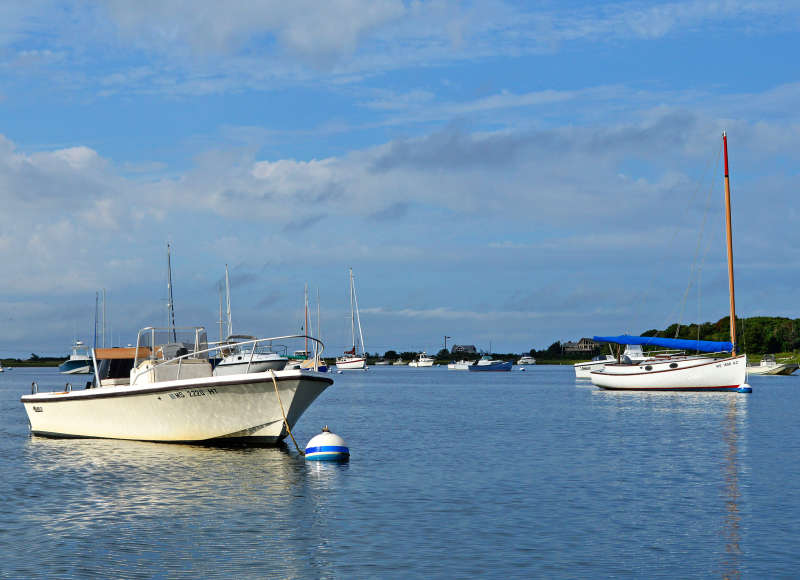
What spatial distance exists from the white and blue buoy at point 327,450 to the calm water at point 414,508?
0.69 m

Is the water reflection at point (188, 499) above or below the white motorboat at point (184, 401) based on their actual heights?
below

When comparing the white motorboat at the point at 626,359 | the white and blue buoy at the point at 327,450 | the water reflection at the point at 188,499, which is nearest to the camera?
the water reflection at the point at 188,499

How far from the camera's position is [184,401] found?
2972 cm

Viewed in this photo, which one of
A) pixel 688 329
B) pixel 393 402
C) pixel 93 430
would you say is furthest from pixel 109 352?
pixel 688 329

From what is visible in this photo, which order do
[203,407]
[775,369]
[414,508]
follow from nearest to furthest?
[414,508]
[203,407]
[775,369]

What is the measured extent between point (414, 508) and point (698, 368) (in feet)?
180

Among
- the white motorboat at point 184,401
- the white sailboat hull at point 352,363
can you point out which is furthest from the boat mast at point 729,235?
the white sailboat hull at point 352,363

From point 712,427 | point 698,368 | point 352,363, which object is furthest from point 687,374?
point 352,363

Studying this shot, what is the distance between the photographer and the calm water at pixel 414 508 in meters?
14.6

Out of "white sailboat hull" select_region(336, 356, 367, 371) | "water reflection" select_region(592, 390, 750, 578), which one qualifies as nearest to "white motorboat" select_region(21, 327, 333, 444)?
"water reflection" select_region(592, 390, 750, 578)

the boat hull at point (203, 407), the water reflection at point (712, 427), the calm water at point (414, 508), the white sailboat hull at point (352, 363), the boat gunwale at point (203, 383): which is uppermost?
the boat gunwale at point (203, 383)

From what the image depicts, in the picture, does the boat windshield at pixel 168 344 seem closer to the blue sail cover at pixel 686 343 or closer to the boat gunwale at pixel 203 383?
the boat gunwale at pixel 203 383

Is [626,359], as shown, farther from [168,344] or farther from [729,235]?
[168,344]

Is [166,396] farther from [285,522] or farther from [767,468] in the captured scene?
[767,468]
